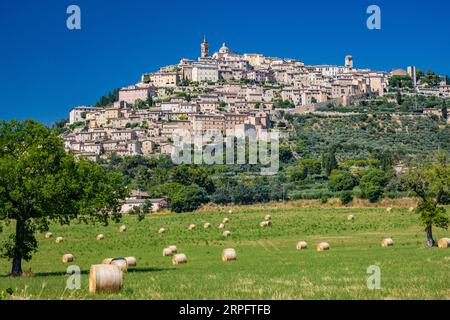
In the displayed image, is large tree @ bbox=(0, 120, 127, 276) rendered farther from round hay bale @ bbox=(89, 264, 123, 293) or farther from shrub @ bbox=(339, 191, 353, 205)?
shrub @ bbox=(339, 191, 353, 205)

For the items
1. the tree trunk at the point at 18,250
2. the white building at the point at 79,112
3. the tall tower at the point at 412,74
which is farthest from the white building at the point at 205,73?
the tree trunk at the point at 18,250

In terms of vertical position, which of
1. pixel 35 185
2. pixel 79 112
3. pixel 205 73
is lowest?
pixel 35 185

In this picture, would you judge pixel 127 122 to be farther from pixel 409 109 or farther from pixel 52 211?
pixel 52 211

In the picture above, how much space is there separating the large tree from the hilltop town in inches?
3812

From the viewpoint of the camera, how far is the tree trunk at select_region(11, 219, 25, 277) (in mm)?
20828

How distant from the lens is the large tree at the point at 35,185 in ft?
67.6

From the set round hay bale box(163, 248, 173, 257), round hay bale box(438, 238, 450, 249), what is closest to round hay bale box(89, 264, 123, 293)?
round hay bale box(163, 248, 173, 257)

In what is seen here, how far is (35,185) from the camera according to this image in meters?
20.6

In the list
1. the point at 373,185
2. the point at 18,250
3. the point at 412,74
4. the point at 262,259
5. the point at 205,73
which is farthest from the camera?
the point at 412,74

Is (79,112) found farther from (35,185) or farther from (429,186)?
(35,185)

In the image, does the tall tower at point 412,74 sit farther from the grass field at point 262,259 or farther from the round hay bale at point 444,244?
the round hay bale at point 444,244

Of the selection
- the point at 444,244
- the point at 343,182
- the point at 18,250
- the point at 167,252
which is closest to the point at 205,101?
the point at 343,182

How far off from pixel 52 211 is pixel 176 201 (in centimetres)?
4418

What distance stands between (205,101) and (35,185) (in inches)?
5341
